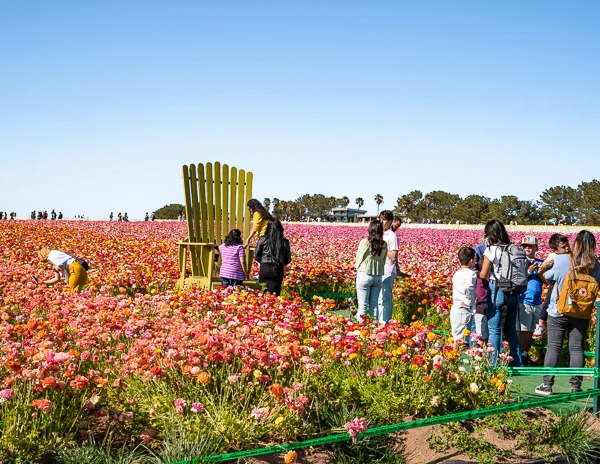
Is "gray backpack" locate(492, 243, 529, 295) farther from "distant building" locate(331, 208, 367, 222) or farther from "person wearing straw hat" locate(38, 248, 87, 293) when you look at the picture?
"distant building" locate(331, 208, 367, 222)

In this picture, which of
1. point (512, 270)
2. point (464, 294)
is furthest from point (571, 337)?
point (464, 294)

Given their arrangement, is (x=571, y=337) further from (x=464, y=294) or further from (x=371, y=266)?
(x=371, y=266)

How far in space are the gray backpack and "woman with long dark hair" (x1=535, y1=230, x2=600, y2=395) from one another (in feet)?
0.89

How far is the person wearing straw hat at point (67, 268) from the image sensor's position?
8734 mm

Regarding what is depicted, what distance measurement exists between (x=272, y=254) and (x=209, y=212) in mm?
2052

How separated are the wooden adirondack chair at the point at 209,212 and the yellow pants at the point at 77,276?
1.49 metres

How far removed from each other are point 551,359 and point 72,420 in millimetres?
4279

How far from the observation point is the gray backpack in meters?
6.30

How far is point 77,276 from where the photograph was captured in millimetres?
8750

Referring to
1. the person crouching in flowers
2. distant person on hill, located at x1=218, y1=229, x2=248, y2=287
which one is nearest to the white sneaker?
the person crouching in flowers


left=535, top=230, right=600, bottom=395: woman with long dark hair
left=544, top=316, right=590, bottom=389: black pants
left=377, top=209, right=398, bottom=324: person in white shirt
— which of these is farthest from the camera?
left=377, top=209, right=398, bottom=324: person in white shirt

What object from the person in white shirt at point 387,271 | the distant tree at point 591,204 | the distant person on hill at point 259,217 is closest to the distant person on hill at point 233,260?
the distant person on hill at point 259,217

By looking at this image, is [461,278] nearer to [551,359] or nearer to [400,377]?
[551,359]

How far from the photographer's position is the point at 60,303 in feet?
20.6
